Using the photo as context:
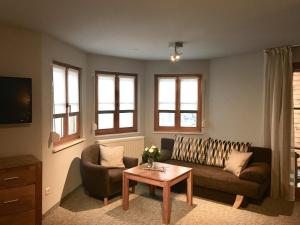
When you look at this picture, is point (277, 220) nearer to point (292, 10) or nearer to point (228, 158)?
point (228, 158)

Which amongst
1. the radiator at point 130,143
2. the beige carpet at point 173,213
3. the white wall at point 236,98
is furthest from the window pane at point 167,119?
the beige carpet at point 173,213

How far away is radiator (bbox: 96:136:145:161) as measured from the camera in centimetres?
515

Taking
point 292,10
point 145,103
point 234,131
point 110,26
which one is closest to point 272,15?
point 292,10

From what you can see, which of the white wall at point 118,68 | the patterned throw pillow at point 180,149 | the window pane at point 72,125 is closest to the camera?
the window pane at point 72,125

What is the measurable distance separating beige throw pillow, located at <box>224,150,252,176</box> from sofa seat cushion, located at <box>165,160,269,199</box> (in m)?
0.09

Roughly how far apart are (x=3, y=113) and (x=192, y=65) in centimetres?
376

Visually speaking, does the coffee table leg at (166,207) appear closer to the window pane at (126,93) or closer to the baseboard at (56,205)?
the baseboard at (56,205)

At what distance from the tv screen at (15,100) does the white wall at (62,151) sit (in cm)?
27

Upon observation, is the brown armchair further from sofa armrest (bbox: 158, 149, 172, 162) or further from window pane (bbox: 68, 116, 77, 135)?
sofa armrest (bbox: 158, 149, 172, 162)

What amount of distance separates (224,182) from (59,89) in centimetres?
288

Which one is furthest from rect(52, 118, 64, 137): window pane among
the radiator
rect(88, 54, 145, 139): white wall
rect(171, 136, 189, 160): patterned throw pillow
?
rect(171, 136, 189, 160): patterned throw pillow

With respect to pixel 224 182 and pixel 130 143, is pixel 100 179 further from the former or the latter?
pixel 224 182

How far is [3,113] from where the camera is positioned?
302 centimetres

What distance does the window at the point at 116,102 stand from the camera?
5242 mm
